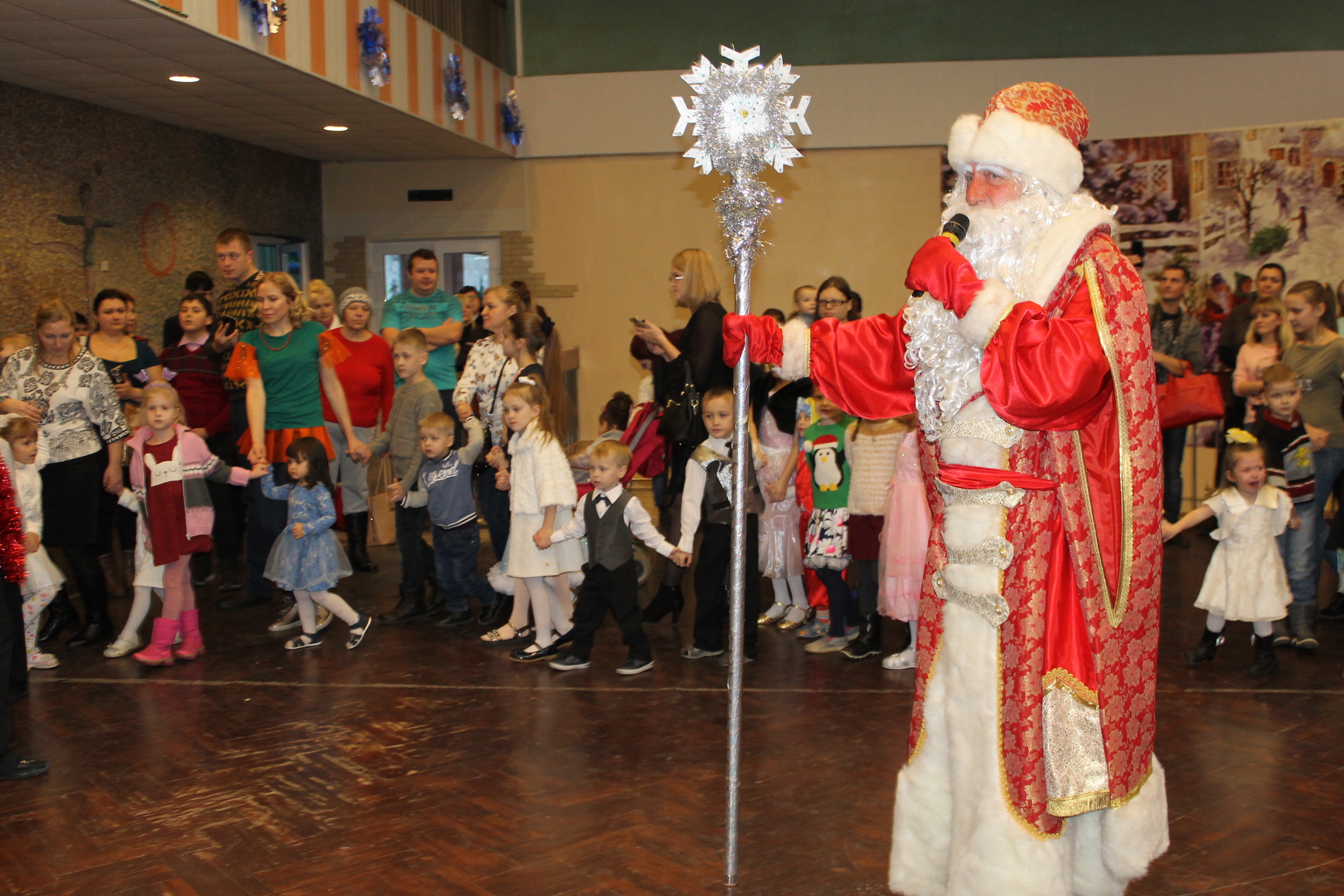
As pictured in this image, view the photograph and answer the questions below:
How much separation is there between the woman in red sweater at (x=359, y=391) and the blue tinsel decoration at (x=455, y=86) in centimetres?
379

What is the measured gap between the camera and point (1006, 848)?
103 inches

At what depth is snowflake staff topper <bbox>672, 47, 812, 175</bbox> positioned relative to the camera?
3.07m

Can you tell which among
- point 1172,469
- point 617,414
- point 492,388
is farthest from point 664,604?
point 1172,469

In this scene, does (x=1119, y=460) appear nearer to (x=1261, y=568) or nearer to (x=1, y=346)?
(x=1261, y=568)

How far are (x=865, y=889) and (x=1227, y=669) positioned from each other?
2.86 metres

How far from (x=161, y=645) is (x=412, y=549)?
1330 mm

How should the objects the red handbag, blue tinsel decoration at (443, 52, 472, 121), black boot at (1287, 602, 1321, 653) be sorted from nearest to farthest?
1. the red handbag
2. black boot at (1287, 602, 1321, 653)
3. blue tinsel decoration at (443, 52, 472, 121)

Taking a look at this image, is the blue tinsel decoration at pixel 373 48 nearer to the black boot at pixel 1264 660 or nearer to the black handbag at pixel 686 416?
the black handbag at pixel 686 416

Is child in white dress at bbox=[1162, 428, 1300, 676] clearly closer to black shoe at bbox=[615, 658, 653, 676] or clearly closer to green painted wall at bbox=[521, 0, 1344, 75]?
black shoe at bbox=[615, 658, 653, 676]

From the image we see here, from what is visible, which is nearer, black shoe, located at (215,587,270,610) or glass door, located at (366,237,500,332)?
black shoe, located at (215,587,270,610)

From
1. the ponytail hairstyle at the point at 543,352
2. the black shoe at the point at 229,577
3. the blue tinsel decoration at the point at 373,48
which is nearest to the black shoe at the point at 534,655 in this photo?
the ponytail hairstyle at the point at 543,352

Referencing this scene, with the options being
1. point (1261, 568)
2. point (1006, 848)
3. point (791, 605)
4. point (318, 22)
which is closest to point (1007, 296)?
point (1006, 848)

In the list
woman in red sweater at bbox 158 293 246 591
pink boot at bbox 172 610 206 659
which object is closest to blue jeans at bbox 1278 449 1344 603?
pink boot at bbox 172 610 206 659

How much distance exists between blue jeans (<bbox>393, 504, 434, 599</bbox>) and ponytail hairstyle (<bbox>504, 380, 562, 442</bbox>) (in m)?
1.04
